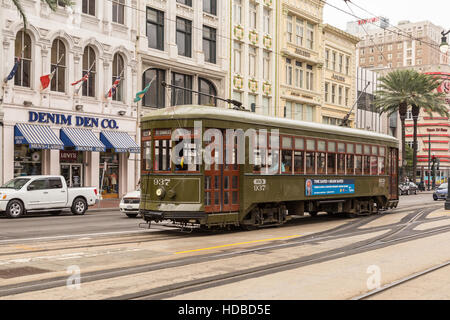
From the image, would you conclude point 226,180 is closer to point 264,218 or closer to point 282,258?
point 264,218

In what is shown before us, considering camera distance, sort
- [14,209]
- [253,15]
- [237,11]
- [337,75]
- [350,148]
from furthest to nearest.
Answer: [337,75] → [253,15] → [237,11] → [14,209] → [350,148]

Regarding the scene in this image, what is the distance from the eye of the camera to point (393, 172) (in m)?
24.4

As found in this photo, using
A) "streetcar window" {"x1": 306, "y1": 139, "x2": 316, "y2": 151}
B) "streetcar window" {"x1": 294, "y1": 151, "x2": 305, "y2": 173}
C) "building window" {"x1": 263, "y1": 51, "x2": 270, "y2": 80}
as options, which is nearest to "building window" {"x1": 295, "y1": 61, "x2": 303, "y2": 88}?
"building window" {"x1": 263, "y1": 51, "x2": 270, "y2": 80}

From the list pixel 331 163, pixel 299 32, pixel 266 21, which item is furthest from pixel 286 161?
pixel 299 32

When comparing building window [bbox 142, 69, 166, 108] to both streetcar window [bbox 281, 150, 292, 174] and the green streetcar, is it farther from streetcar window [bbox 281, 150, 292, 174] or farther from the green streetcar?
streetcar window [bbox 281, 150, 292, 174]

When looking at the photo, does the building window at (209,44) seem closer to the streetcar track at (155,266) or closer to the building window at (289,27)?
the building window at (289,27)

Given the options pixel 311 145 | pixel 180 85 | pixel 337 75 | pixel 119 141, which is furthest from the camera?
pixel 337 75

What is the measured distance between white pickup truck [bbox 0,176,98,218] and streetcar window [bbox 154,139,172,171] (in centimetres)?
929

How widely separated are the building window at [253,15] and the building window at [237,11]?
3.52ft

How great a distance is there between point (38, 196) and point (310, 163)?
11.1 m

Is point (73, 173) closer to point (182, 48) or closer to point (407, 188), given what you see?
point (182, 48)

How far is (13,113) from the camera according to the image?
28.0 m

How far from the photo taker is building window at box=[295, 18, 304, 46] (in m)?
48.5
